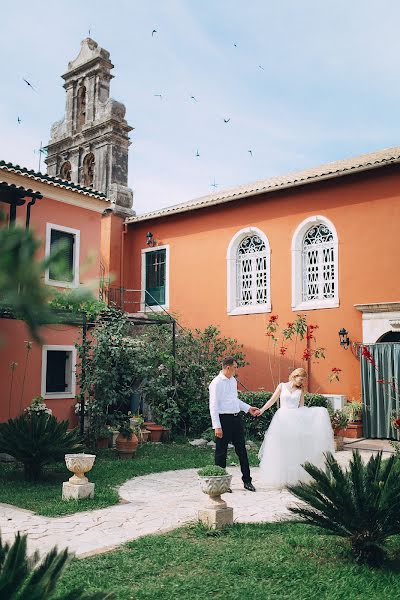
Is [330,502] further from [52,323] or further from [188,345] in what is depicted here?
[188,345]

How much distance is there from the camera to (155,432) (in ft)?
43.4

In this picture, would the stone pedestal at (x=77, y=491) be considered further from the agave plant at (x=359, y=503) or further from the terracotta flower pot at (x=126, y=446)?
the terracotta flower pot at (x=126, y=446)

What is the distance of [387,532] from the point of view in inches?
191

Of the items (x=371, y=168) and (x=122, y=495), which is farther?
(x=371, y=168)

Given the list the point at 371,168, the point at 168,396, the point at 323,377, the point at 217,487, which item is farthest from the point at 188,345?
the point at 217,487

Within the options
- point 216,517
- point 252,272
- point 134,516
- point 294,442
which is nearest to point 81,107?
point 252,272

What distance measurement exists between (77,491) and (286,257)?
10043 mm

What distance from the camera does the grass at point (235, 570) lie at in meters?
4.32

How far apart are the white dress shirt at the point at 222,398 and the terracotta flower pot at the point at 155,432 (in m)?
5.38

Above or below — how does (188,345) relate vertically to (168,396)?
above

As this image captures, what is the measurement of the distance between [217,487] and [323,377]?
920 cm

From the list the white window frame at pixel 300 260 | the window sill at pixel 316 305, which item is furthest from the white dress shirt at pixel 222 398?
the white window frame at pixel 300 260

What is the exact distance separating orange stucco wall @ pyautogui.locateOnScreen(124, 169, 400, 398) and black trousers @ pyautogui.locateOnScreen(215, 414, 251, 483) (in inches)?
267

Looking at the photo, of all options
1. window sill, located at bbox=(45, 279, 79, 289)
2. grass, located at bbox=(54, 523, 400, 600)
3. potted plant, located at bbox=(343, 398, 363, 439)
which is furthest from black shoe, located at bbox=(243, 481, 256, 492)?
window sill, located at bbox=(45, 279, 79, 289)
